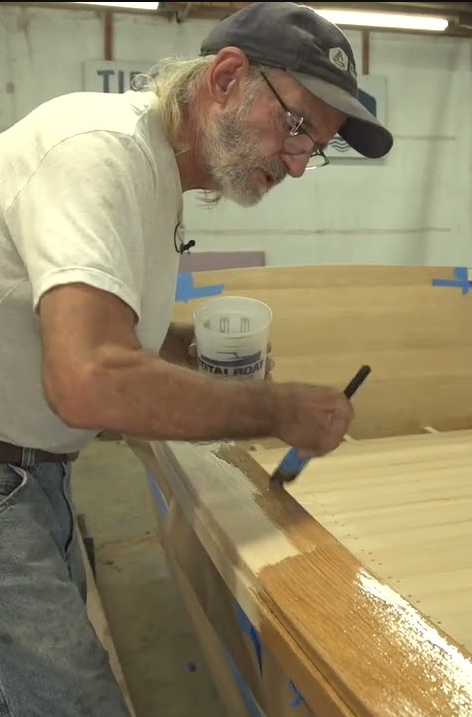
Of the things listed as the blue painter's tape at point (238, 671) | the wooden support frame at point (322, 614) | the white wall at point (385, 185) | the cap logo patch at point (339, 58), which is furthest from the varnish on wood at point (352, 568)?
the white wall at point (385, 185)

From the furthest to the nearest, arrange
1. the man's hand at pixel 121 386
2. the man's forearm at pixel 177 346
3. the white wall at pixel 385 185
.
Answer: the white wall at pixel 385 185, the man's forearm at pixel 177 346, the man's hand at pixel 121 386

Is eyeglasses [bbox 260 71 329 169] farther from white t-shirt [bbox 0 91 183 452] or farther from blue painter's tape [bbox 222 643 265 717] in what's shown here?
blue painter's tape [bbox 222 643 265 717]

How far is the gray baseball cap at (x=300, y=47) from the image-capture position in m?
1.05

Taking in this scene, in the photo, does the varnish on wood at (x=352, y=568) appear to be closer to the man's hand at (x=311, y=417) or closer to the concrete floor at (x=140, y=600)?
the man's hand at (x=311, y=417)

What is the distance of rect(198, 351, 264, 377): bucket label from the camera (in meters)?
1.14

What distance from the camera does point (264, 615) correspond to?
788 millimetres

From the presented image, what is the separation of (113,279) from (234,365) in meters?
0.41

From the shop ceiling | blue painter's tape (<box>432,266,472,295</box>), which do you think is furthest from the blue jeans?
the shop ceiling

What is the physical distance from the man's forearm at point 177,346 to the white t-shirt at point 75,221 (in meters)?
0.32

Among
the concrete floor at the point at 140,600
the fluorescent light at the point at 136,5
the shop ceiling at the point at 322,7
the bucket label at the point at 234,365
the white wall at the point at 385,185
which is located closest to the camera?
the bucket label at the point at 234,365

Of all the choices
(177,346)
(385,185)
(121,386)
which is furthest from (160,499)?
(385,185)

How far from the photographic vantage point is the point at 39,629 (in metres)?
0.92

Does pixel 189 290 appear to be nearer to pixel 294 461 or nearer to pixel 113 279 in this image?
pixel 294 461

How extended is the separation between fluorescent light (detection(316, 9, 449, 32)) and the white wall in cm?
18
